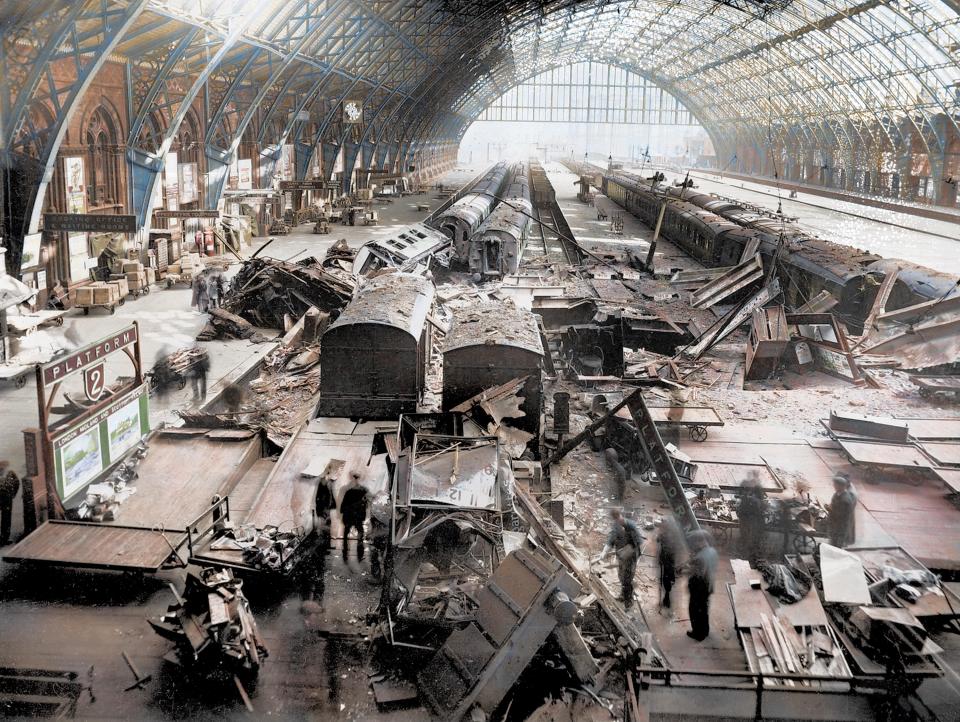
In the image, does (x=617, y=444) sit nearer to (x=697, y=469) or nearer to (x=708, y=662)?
(x=697, y=469)

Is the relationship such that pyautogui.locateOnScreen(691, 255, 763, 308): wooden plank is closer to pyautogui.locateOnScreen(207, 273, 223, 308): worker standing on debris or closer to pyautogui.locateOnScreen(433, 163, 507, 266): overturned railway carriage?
pyautogui.locateOnScreen(433, 163, 507, 266): overturned railway carriage

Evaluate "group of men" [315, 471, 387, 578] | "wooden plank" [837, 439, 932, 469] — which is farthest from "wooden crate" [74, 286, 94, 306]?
"wooden plank" [837, 439, 932, 469]

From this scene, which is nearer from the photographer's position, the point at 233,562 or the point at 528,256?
the point at 233,562

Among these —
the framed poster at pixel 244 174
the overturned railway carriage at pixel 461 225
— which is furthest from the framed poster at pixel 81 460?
the framed poster at pixel 244 174

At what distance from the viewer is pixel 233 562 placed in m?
7.88

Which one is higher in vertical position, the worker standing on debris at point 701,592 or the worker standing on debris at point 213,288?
the worker standing on debris at point 213,288

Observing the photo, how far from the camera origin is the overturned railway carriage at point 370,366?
12.5 meters

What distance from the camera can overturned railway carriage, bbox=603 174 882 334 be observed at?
18.5 m

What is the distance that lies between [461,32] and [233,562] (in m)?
41.3

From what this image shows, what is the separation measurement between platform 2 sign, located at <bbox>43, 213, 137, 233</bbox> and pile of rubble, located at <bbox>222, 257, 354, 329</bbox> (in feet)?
9.49

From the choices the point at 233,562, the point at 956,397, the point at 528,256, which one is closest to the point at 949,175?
the point at 528,256

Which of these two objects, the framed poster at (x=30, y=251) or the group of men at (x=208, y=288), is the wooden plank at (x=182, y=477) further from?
the framed poster at (x=30, y=251)

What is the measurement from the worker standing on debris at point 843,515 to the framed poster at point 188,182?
25.2 metres

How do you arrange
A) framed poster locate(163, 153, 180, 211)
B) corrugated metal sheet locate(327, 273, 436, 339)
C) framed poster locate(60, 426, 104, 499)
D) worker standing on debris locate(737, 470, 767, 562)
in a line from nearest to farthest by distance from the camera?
1. framed poster locate(60, 426, 104, 499)
2. worker standing on debris locate(737, 470, 767, 562)
3. corrugated metal sheet locate(327, 273, 436, 339)
4. framed poster locate(163, 153, 180, 211)
